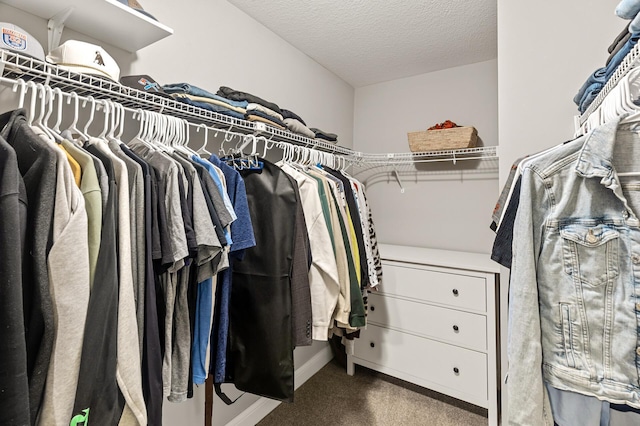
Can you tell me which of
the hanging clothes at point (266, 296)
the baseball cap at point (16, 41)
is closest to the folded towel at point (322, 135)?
the hanging clothes at point (266, 296)

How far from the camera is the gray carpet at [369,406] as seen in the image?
69.7 inches

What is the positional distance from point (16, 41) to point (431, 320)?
213 cm

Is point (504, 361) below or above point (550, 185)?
below

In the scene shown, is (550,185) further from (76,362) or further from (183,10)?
(183,10)

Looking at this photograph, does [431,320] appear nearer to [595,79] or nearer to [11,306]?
[595,79]

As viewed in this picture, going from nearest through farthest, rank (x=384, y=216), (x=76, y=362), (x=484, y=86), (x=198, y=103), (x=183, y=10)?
(x=76, y=362) < (x=198, y=103) < (x=183, y=10) < (x=484, y=86) < (x=384, y=216)

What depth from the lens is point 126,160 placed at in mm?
814

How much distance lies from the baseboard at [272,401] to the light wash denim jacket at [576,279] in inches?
58.3

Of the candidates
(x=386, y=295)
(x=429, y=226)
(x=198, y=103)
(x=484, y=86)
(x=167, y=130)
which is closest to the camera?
(x=167, y=130)

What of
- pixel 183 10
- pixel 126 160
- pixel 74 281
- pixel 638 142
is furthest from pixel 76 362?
pixel 183 10

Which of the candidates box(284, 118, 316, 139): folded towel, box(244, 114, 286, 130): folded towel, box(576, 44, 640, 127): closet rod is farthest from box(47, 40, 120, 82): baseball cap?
box(576, 44, 640, 127): closet rod

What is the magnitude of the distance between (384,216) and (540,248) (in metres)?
1.96

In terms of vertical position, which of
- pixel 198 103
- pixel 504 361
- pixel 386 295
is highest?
pixel 198 103

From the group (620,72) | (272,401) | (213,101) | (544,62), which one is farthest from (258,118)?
(272,401)
